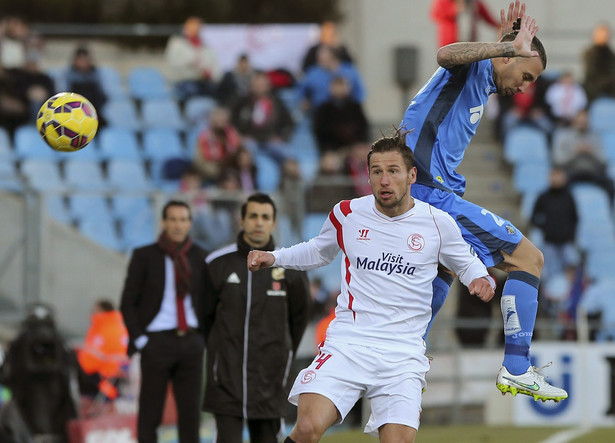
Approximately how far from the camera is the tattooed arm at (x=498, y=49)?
23.8ft

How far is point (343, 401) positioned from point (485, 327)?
8.46m

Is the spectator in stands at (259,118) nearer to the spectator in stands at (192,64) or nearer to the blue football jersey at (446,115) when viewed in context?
the spectator in stands at (192,64)

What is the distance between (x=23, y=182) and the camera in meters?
14.5

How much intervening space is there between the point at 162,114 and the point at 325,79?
2547 millimetres

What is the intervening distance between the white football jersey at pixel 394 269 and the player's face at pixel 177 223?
302 centimetres

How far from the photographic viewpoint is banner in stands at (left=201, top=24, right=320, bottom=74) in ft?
69.6

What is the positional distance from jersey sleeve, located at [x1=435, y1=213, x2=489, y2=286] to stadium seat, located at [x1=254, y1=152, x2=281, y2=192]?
9715mm

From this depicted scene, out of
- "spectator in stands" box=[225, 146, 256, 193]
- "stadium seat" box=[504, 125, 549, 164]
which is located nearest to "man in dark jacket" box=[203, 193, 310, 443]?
"spectator in stands" box=[225, 146, 256, 193]

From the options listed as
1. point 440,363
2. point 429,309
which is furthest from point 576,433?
point 429,309

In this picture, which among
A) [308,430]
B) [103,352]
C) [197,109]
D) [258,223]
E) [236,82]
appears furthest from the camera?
[197,109]

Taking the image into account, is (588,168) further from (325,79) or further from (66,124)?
(66,124)

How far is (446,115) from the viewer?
307 inches

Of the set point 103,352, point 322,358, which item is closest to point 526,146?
point 103,352

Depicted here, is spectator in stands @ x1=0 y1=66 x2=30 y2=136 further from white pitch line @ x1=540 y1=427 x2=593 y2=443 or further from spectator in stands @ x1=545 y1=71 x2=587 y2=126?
white pitch line @ x1=540 y1=427 x2=593 y2=443
